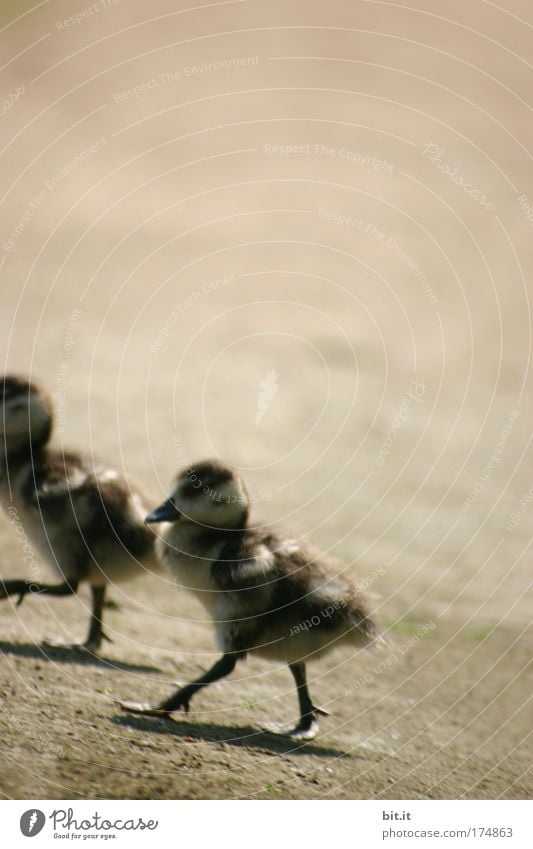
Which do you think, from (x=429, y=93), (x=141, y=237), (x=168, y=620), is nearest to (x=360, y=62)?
(x=429, y=93)

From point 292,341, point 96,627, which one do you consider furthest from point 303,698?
point 292,341

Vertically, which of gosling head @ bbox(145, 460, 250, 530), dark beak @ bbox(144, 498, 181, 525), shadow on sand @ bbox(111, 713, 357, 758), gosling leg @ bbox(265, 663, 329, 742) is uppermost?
gosling head @ bbox(145, 460, 250, 530)

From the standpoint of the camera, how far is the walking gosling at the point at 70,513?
3.10m

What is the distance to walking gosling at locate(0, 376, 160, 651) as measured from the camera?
10.2 ft

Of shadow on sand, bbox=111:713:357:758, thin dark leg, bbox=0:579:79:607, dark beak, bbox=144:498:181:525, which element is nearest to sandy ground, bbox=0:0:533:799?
shadow on sand, bbox=111:713:357:758

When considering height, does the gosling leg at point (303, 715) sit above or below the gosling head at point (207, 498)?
below

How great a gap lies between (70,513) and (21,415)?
1.27 ft

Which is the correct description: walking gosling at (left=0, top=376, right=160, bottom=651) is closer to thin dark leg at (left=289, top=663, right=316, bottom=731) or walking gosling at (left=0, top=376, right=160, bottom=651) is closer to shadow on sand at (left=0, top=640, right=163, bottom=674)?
shadow on sand at (left=0, top=640, right=163, bottom=674)

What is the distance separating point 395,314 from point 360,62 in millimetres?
2795

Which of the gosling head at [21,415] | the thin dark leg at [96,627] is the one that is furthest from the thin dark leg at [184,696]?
the gosling head at [21,415]

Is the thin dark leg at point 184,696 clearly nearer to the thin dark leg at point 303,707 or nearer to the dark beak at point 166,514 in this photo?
the thin dark leg at point 303,707

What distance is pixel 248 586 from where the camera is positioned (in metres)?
2.74

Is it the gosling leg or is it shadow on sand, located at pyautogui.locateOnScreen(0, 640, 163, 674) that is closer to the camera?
the gosling leg

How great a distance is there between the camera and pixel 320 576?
2.77m
